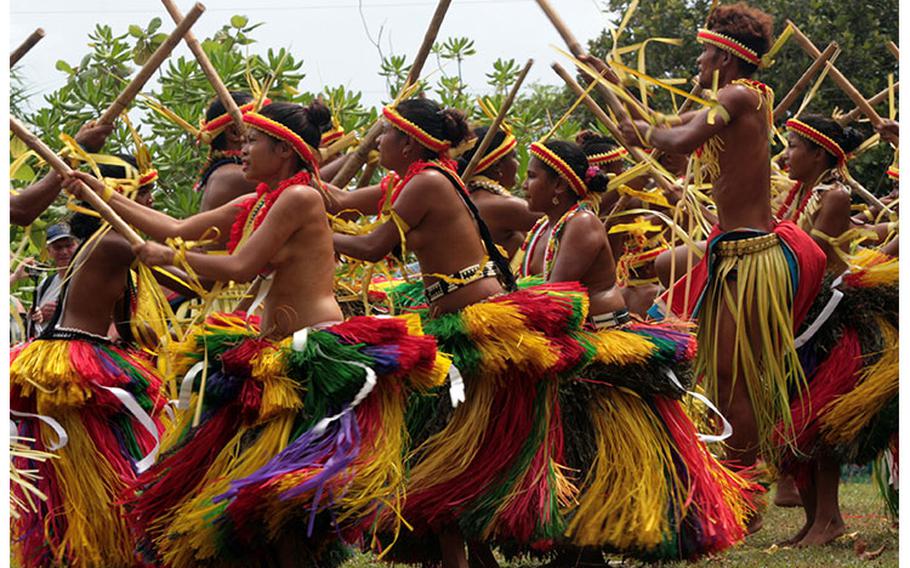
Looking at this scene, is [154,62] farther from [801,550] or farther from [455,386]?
[801,550]

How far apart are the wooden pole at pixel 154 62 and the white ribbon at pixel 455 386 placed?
4.31 ft

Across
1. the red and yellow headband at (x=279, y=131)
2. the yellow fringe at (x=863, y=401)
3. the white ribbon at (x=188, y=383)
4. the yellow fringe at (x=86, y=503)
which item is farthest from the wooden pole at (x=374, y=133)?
the yellow fringe at (x=863, y=401)

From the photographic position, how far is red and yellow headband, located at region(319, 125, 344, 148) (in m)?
6.32

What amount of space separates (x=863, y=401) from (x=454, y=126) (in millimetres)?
1913

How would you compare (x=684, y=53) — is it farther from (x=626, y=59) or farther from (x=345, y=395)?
(x=345, y=395)

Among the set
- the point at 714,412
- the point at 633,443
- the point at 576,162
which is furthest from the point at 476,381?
the point at 576,162

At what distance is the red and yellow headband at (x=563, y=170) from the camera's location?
5668 millimetres

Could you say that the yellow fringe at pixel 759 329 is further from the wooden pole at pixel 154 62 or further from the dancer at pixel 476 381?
the wooden pole at pixel 154 62

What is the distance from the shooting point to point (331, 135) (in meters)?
6.43

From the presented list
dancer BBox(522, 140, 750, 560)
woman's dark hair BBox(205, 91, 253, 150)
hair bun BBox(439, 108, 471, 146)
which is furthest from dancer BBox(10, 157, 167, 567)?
dancer BBox(522, 140, 750, 560)

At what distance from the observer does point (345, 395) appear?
4.25 meters

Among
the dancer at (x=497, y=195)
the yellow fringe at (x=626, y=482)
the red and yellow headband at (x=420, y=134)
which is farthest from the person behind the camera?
the dancer at (x=497, y=195)

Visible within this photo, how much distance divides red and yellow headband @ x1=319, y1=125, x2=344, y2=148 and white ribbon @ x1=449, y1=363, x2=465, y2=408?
1912 mm

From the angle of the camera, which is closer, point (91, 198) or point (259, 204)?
point (91, 198)
